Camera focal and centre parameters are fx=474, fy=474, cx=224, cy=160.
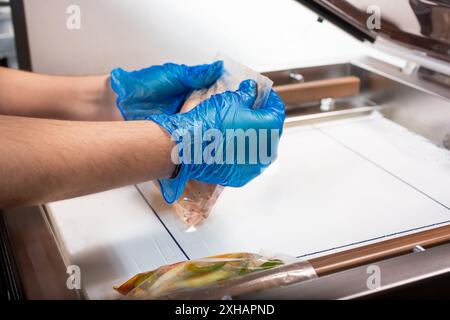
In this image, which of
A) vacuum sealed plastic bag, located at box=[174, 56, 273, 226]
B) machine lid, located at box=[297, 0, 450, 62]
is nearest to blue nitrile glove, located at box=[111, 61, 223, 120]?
vacuum sealed plastic bag, located at box=[174, 56, 273, 226]

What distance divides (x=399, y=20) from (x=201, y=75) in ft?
2.03

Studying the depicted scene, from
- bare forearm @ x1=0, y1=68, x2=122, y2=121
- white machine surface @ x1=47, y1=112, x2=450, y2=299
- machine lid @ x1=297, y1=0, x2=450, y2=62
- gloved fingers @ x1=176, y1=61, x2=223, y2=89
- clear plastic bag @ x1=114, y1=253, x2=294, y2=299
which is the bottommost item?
white machine surface @ x1=47, y1=112, x2=450, y2=299

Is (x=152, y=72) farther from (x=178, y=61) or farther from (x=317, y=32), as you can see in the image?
(x=317, y=32)

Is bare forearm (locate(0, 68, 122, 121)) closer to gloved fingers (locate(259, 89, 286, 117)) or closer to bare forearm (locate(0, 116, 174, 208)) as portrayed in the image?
bare forearm (locate(0, 116, 174, 208))

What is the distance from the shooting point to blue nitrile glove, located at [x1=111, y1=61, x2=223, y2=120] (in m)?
1.33

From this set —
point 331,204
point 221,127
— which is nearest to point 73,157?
point 221,127

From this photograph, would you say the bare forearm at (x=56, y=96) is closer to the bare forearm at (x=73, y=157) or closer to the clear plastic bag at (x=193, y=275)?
the bare forearm at (x=73, y=157)

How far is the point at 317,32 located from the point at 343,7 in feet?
1.87

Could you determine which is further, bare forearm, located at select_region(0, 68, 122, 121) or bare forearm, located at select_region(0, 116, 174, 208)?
bare forearm, located at select_region(0, 68, 122, 121)

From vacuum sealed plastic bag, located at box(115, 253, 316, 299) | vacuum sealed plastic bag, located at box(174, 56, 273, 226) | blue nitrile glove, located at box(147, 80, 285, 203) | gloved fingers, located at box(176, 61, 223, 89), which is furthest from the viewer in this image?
gloved fingers, located at box(176, 61, 223, 89)

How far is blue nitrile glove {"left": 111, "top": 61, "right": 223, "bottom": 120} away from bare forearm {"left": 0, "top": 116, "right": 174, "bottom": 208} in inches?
13.5

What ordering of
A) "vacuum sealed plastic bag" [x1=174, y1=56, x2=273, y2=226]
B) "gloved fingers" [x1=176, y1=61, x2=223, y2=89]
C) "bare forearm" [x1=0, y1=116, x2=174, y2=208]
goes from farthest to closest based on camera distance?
1. "gloved fingers" [x1=176, y1=61, x2=223, y2=89]
2. "vacuum sealed plastic bag" [x1=174, y1=56, x2=273, y2=226]
3. "bare forearm" [x1=0, y1=116, x2=174, y2=208]

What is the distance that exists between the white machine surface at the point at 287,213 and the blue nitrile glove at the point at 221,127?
13cm
